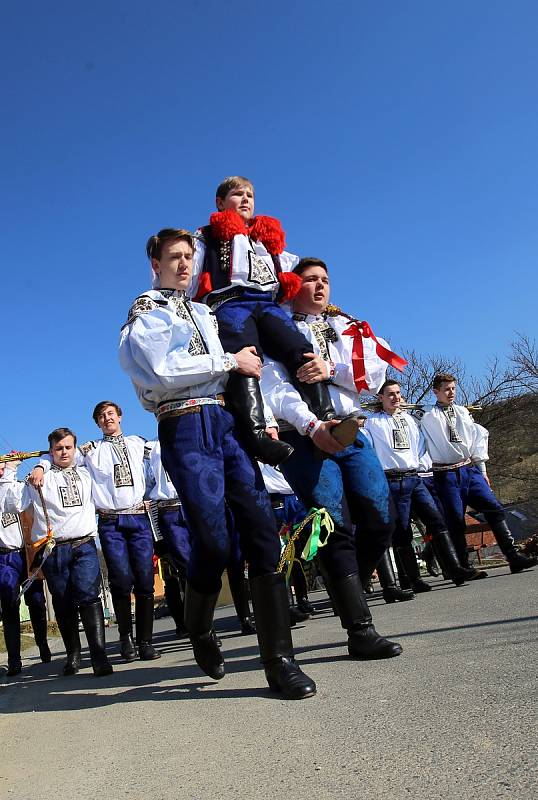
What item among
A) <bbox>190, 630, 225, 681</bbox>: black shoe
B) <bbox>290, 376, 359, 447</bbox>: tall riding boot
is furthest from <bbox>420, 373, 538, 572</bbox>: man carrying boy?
<bbox>190, 630, 225, 681</bbox>: black shoe

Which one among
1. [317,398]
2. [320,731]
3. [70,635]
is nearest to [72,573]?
[70,635]

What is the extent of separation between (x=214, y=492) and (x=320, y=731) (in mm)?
1233

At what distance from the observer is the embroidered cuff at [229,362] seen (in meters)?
3.38

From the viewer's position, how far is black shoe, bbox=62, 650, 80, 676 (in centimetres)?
609

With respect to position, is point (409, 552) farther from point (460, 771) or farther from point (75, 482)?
point (460, 771)

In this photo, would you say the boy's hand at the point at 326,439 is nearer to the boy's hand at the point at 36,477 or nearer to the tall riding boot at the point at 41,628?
the boy's hand at the point at 36,477

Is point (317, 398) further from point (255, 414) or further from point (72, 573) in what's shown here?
point (72, 573)

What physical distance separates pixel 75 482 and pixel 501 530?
170 inches

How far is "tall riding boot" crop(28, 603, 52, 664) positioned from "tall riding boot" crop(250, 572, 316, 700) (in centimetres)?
593

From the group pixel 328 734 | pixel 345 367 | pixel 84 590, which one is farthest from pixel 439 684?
pixel 84 590

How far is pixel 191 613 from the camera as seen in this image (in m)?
3.55

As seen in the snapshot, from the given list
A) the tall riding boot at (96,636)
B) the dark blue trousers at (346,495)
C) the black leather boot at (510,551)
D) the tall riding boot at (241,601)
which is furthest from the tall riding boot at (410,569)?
the dark blue trousers at (346,495)

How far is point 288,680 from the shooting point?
2.98 meters

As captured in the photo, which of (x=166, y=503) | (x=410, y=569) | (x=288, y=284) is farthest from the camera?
(x=410, y=569)
